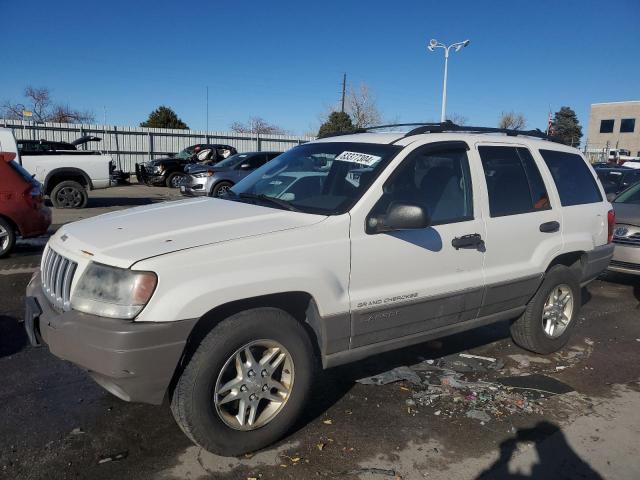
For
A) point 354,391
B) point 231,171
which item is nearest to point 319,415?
point 354,391

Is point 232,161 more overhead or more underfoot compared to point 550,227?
more overhead

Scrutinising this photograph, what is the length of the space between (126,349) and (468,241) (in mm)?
2380

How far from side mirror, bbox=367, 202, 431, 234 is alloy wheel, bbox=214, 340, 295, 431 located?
940 millimetres

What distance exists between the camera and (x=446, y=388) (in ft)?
13.2

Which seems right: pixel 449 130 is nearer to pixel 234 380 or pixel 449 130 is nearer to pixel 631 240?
pixel 234 380

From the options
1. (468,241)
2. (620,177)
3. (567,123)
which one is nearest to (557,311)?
(468,241)

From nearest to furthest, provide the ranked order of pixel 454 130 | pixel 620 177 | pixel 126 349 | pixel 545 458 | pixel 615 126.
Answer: pixel 126 349
pixel 545 458
pixel 454 130
pixel 620 177
pixel 615 126

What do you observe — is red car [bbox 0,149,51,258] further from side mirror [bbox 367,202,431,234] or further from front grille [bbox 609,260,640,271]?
front grille [bbox 609,260,640,271]

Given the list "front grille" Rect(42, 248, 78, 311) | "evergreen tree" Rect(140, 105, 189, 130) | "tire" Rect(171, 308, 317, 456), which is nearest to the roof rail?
"tire" Rect(171, 308, 317, 456)

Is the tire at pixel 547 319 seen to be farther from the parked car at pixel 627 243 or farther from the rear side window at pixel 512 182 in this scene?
the parked car at pixel 627 243

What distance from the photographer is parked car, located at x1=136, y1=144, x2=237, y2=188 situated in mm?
21266

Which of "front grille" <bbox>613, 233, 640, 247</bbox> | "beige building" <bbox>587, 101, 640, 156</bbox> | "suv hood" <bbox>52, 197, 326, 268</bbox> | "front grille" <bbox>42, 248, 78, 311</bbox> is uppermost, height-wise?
"beige building" <bbox>587, 101, 640, 156</bbox>

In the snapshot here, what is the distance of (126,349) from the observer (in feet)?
8.48

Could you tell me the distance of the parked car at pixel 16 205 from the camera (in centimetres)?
753
